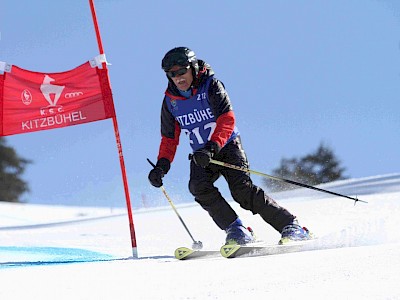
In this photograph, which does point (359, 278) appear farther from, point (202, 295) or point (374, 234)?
point (374, 234)

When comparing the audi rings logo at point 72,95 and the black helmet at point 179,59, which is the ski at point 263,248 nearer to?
the black helmet at point 179,59

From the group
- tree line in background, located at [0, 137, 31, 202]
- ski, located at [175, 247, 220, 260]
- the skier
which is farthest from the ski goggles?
tree line in background, located at [0, 137, 31, 202]

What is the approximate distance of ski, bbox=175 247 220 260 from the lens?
4.66 meters

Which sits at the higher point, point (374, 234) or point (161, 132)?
point (161, 132)

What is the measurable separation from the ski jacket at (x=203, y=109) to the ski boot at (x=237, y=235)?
59 centimetres

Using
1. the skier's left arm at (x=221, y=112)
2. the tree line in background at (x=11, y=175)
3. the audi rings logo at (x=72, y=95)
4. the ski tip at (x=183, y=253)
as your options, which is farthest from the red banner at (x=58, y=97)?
the tree line in background at (x=11, y=175)

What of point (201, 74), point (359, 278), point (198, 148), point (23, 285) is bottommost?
point (359, 278)

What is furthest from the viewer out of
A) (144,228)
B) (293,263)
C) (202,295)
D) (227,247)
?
(144,228)

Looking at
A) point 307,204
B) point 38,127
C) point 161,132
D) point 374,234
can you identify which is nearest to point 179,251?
point 161,132

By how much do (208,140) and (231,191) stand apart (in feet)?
1.36

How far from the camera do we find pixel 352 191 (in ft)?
30.7

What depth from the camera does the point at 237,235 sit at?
468cm

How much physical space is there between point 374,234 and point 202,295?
2.57 meters

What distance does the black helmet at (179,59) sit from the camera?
464 cm
